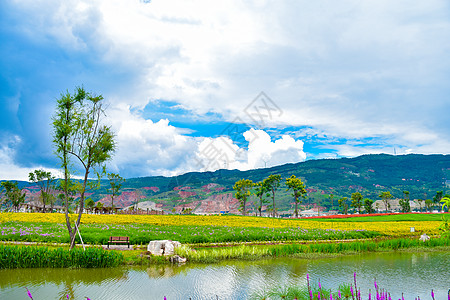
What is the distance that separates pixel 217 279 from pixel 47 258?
8.22 m

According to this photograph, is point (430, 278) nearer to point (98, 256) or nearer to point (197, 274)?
point (197, 274)

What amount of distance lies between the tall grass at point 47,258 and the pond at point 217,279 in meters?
0.53

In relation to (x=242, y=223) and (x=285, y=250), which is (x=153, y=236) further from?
(x=242, y=223)

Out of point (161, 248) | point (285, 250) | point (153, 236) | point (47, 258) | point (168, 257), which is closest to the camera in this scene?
point (47, 258)

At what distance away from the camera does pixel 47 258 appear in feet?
47.6

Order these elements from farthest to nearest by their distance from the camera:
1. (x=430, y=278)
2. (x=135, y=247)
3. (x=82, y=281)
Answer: (x=135, y=247) → (x=430, y=278) → (x=82, y=281)

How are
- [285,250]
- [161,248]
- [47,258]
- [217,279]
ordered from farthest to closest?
[285,250] < [161,248] < [47,258] < [217,279]

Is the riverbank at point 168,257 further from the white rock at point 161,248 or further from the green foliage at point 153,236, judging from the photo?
the green foliage at point 153,236

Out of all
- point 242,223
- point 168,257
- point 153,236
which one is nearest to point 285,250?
point 168,257

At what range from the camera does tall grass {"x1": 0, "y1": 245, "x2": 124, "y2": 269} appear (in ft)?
46.8

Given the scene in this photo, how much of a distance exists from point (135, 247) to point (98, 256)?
549cm

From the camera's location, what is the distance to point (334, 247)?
67.6 ft

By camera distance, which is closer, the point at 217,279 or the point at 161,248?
the point at 217,279

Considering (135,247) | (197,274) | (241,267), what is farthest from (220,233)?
(197,274)
